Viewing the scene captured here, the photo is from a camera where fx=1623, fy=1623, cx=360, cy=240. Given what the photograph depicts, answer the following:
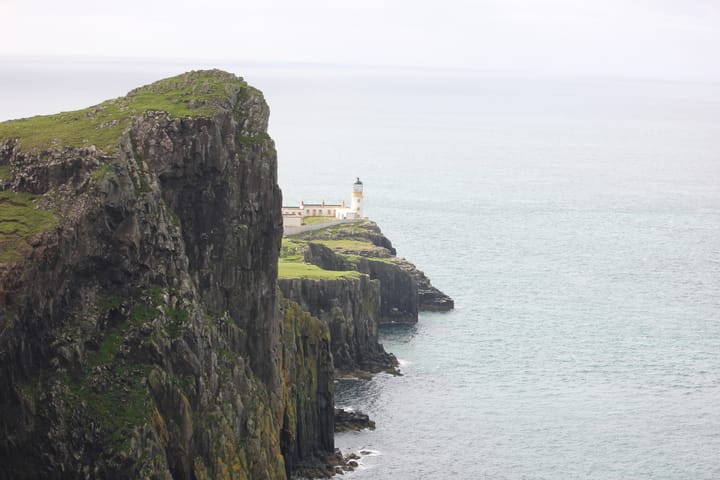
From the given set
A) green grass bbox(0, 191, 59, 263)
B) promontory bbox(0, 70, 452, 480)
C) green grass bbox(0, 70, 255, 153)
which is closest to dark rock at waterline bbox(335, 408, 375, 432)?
promontory bbox(0, 70, 452, 480)

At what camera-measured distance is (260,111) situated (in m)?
110

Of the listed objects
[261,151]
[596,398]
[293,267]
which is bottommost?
[596,398]

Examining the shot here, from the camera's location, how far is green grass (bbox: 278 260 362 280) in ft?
512

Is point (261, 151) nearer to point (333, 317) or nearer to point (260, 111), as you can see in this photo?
point (260, 111)

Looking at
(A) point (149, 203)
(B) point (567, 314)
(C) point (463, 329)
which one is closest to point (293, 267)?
(C) point (463, 329)

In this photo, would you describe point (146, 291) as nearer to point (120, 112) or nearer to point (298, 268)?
point (120, 112)

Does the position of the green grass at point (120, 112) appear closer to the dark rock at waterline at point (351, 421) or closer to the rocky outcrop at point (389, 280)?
the dark rock at waterline at point (351, 421)

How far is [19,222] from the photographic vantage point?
8862cm

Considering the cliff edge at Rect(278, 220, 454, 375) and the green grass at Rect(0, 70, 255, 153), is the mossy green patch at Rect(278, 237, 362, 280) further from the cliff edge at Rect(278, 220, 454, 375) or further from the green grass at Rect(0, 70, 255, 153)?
the green grass at Rect(0, 70, 255, 153)

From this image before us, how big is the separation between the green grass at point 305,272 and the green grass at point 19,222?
206ft

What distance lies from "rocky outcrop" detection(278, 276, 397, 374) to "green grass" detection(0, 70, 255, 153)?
42.9m

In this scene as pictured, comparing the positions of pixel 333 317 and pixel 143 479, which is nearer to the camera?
pixel 143 479

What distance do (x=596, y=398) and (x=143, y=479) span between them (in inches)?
2824

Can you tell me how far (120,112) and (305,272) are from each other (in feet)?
193
